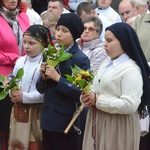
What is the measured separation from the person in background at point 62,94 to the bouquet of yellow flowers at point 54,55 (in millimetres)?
64

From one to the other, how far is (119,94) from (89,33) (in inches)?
86.1

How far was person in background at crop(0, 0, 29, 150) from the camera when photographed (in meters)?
6.54

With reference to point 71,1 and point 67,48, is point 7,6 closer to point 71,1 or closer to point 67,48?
point 67,48

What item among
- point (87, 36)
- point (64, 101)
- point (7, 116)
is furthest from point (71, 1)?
point (64, 101)

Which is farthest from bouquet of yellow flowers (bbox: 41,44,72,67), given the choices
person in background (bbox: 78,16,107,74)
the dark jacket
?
person in background (bbox: 78,16,107,74)

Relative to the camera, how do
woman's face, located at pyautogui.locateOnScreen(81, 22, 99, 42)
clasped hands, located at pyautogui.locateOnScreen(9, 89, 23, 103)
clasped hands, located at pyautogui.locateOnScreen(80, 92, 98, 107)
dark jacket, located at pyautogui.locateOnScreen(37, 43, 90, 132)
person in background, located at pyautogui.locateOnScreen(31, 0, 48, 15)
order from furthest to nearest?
1. person in background, located at pyautogui.locateOnScreen(31, 0, 48, 15)
2. woman's face, located at pyautogui.locateOnScreen(81, 22, 99, 42)
3. clasped hands, located at pyautogui.locateOnScreen(9, 89, 23, 103)
4. dark jacket, located at pyautogui.locateOnScreen(37, 43, 90, 132)
5. clasped hands, located at pyautogui.locateOnScreen(80, 92, 98, 107)

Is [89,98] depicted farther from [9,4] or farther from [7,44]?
[9,4]

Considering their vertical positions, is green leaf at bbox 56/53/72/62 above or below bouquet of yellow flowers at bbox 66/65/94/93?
above

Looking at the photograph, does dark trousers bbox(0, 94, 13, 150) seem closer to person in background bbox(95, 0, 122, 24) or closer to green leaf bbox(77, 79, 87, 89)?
green leaf bbox(77, 79, 87, 89)

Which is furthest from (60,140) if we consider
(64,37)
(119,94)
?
(64,37)

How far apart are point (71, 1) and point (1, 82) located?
5547 mm

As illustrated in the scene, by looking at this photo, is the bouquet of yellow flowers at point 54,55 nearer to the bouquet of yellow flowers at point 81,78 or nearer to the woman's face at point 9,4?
the bouquet of yellow flowers at point 81,78

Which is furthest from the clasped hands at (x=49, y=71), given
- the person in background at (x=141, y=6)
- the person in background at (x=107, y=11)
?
the person in background at (x=107, y=11)

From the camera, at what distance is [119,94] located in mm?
5188
